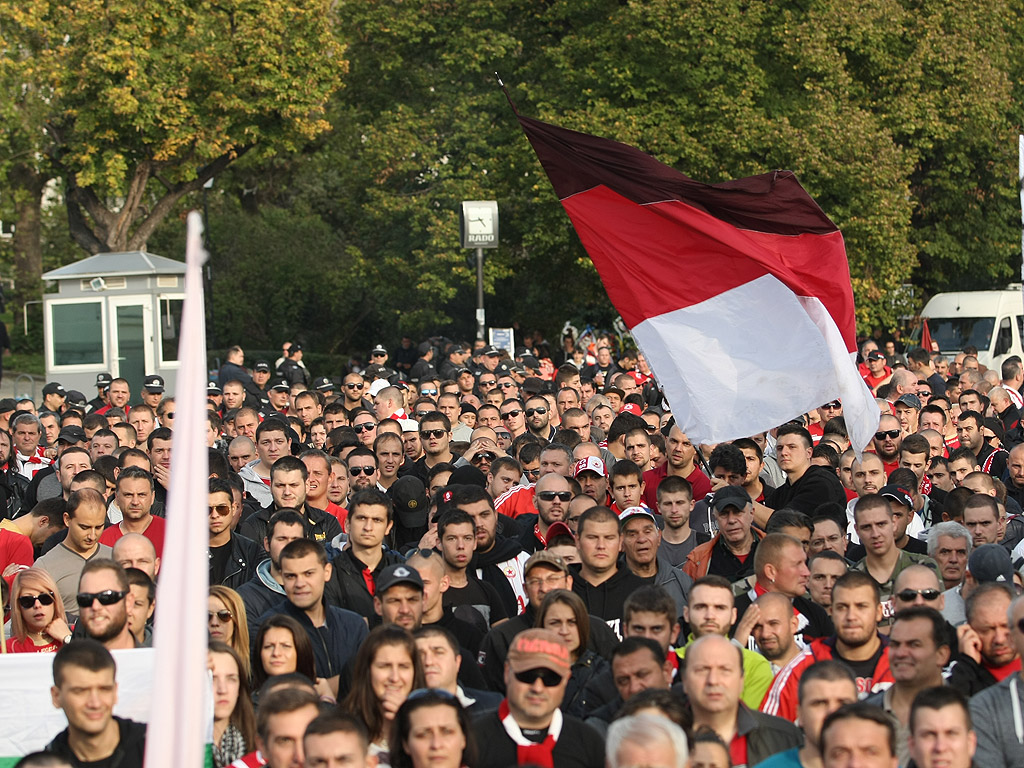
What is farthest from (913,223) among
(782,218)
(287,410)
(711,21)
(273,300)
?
(782,218)

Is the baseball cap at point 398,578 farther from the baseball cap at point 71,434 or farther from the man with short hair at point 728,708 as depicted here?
the baseball cap at point 71,434

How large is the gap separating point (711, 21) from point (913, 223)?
8308mm

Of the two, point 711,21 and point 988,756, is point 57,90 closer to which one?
point 711,21

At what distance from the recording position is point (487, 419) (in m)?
14.2

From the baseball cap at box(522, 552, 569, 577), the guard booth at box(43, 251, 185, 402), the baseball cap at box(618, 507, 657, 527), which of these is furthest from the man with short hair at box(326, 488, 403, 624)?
the guard booth at box(43, 251, 185, 402)

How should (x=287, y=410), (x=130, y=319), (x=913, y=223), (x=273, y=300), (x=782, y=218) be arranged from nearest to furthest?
(x=782, y=218) → (x=287, y=410) → (x=130, y=319) → (x=913, y=223) → (x=273, y=300)

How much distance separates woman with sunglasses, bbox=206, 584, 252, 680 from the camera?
7.31 m

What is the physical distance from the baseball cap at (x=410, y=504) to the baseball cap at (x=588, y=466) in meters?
1.13

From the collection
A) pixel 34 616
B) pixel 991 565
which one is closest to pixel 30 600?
pixel 34 616

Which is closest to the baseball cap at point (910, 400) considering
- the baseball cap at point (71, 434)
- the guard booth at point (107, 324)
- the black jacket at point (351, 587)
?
the black jacket at point (351, 587)

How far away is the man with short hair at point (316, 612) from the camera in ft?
25.2

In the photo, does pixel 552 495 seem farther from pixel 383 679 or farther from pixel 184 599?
pixel 184 599

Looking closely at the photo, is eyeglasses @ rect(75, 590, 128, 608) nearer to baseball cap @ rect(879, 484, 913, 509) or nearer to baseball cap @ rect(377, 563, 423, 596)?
baseball cap @ rect(377, 563, 423, 596)

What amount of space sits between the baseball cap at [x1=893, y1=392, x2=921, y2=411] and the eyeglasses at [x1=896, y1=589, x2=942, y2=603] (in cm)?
744
